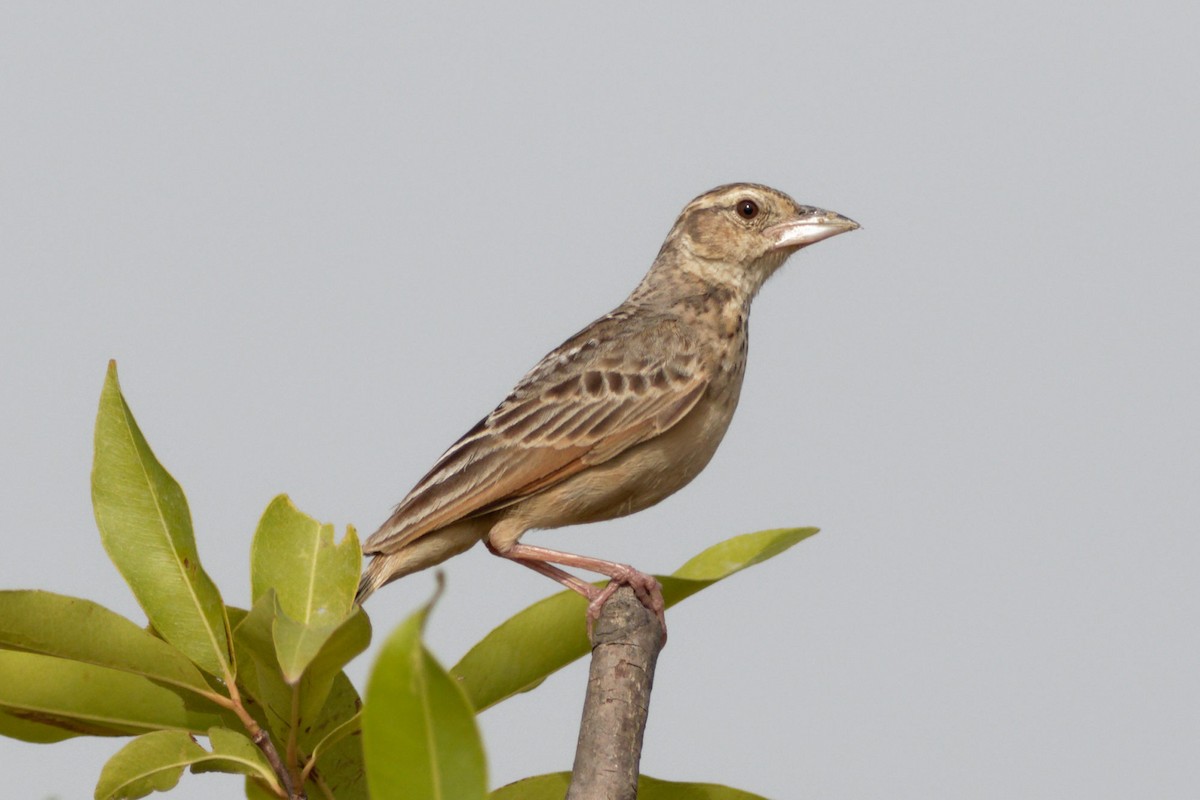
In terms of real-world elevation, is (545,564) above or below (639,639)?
above

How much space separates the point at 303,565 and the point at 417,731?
6.58ft

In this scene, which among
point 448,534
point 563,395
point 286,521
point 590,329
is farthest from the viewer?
point 590,329

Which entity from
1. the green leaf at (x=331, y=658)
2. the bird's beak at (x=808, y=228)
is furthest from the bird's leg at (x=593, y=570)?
the bird's beak at (x=808, y=228)

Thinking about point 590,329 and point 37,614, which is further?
point 590,329

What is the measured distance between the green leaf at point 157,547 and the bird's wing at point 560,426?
1.81 meters

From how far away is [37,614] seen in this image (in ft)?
12.6

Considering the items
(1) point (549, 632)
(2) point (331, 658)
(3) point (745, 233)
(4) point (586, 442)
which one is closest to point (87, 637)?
(2) point (331, 658)

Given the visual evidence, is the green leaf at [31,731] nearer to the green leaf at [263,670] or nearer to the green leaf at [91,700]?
the green leaf at [91,700]

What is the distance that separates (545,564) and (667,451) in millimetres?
771

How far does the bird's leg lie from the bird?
0.4 inches

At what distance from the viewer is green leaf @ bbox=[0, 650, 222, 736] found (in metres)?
3.76

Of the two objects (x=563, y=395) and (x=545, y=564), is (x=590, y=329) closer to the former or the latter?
(x=563, y=395)

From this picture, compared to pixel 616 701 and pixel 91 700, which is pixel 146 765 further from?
pixel 616 701

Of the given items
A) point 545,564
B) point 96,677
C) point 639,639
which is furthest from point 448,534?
point 96,677
